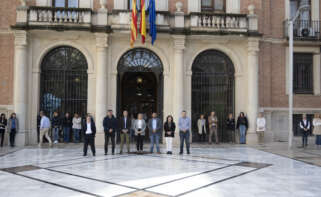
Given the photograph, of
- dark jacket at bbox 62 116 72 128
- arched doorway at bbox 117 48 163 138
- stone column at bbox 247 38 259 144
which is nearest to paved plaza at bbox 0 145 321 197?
dark jacket at bbox 62 116 72 128

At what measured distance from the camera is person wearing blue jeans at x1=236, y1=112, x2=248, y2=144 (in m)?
15.5

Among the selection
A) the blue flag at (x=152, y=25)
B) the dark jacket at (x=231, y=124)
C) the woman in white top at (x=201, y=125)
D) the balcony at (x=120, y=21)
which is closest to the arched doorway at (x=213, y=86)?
the woman in white top at (x=201, y=125)

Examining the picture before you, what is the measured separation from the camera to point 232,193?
18.4 ft

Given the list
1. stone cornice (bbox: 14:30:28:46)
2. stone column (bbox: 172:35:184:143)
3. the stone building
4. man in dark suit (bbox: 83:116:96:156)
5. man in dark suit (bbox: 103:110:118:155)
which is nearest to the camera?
man in dark suit (bbox: 83:116:96:156)

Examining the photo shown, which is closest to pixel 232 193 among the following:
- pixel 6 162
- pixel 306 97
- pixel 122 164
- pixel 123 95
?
pixel 122 164

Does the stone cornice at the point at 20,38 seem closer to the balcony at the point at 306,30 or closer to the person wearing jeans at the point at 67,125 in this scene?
the person wearing jeans at the point at 67,125

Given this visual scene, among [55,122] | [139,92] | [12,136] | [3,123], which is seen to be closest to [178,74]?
[139,92]

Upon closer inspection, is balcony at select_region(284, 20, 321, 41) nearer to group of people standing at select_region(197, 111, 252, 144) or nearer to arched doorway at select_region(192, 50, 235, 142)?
arched doorway at select_region(192, 50, 235, 142)

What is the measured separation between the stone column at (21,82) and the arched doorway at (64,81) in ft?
3.38

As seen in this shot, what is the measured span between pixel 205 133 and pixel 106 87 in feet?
19.9

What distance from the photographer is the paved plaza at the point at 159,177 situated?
5719mm

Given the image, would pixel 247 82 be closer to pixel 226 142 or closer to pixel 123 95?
pixel 226 142

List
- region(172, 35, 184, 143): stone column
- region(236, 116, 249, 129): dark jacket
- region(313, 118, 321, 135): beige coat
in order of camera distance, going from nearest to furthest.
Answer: region(313, 118, 321, 135): beige coat
region(172, 35, 184, 143): stone column
region(236, 116, 249, 129): dark jacket

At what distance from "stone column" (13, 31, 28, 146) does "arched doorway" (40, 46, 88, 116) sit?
40.6 inches
